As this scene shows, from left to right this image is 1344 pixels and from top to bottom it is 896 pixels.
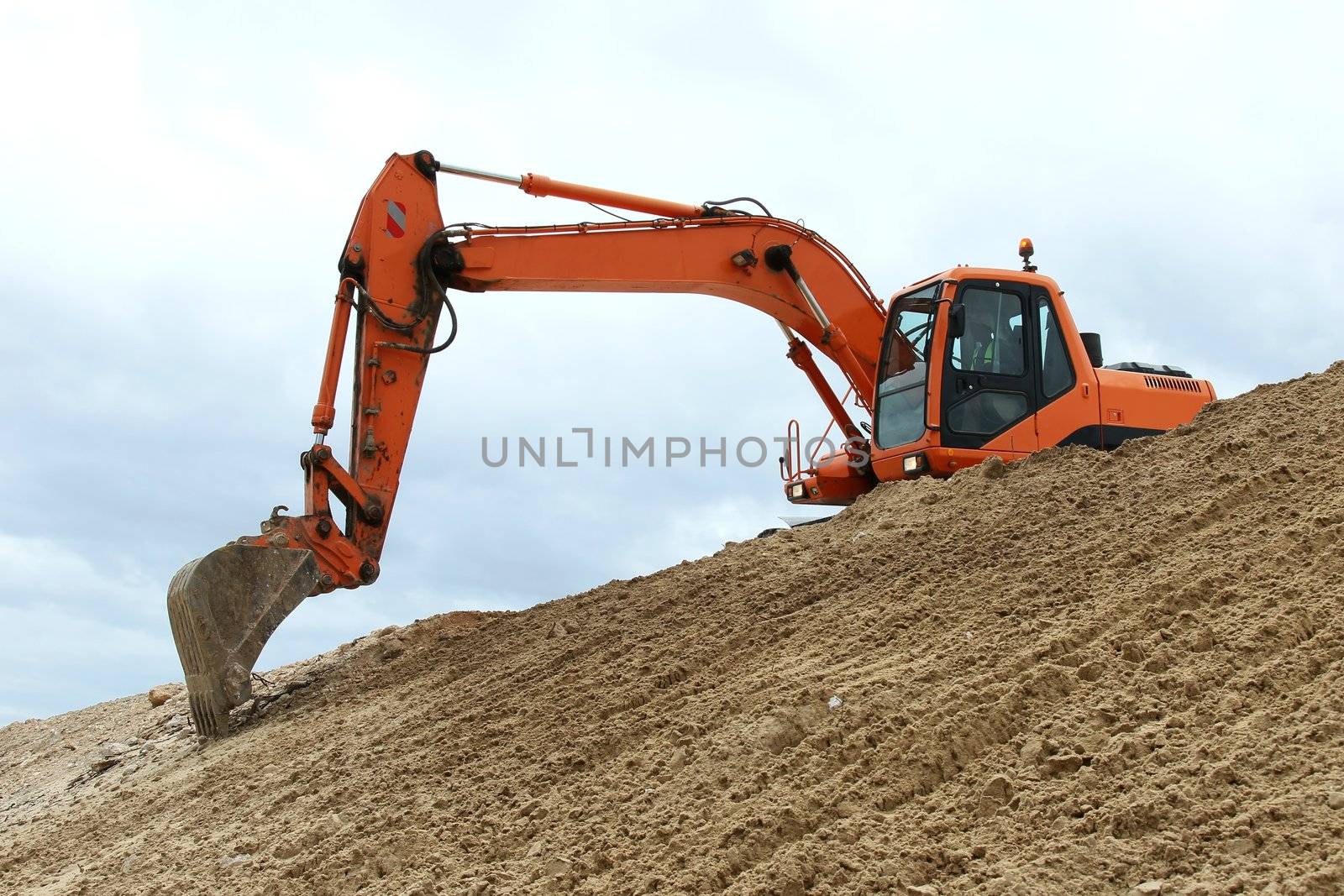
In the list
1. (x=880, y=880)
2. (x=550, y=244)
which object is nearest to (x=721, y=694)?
(x=880, y=880)

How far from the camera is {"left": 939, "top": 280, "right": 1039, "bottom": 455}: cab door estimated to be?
341 inches

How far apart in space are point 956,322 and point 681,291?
2.05 meters

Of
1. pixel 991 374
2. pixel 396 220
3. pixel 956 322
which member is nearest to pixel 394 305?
pixel 396 220

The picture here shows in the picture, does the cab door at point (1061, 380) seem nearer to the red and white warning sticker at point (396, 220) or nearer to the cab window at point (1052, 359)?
the cab window at point (1052, 359)

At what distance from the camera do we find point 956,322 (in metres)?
8.62

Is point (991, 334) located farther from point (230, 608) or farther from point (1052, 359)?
point (230, 608)

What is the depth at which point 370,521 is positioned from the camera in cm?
775

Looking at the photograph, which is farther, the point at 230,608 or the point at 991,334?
the point at 991,334

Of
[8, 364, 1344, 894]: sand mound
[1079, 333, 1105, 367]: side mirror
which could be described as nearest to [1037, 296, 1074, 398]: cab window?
[1079, 333, 1105, 367]: side mirror

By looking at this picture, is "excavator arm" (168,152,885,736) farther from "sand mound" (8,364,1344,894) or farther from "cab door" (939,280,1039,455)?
"cab door" (939,280,1039,455)

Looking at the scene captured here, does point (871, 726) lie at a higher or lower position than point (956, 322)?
lower

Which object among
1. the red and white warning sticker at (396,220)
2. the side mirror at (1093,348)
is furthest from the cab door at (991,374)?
the red and white warning sticker at (396,220)

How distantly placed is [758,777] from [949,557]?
233cm

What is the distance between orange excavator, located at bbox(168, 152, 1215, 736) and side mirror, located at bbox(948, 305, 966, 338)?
0.7 inches
